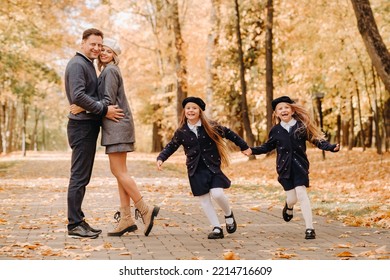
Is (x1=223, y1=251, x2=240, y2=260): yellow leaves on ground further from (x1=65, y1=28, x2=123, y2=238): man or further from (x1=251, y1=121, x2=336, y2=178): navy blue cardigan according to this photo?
(x1=65, y1=28, x2=123, y2=238): man

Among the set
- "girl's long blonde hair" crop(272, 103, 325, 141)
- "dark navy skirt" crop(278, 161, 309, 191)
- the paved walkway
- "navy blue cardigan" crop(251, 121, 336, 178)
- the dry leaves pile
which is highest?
"girl's long blonde hair" crop(272, 103, 325, 141)

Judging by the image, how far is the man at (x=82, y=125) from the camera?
795 cm

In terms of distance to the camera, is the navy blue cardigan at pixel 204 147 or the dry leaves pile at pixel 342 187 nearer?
the navy blue cardigan at pixel 204 147

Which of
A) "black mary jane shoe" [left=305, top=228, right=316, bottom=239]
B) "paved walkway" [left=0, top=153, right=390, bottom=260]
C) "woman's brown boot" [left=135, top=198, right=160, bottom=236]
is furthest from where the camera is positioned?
"woman's brown boot" [left=135, top=198, right=160, bottom=236]

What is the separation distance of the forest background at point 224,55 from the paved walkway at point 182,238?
819 cm

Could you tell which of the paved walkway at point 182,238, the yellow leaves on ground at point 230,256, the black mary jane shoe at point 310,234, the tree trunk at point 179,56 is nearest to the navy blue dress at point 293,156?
the black mary jane shoe at point 310,234

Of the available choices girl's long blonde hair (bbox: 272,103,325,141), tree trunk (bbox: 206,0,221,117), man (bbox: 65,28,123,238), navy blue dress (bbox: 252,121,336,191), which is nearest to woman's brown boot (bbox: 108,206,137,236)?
man (bbox: 65,28,123,238)

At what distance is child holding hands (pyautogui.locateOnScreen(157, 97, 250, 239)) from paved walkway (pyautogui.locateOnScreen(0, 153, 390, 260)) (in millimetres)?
518

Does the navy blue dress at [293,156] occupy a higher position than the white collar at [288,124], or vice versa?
the white collar at [288,124]

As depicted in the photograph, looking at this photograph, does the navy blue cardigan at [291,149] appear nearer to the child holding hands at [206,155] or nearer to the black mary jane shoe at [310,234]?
the child holding hands at [206,155]

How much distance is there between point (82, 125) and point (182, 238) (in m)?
1.82

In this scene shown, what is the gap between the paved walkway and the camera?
6797mm
